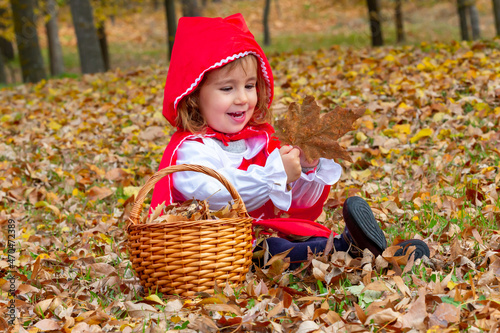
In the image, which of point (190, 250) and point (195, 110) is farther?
point (195, 110)

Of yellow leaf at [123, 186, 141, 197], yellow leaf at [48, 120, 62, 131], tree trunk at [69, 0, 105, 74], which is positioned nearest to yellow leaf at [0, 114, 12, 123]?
yellow leaf at [48, 120, 62, 131]

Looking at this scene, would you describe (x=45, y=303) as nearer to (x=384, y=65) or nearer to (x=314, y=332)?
(x=314, y=332)

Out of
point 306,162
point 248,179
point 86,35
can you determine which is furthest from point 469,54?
point 86,35

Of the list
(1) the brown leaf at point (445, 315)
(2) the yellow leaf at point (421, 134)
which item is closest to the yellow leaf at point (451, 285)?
(1) the brown leaf at point (445, 315)

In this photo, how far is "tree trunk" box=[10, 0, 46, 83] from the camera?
9242 millimetres

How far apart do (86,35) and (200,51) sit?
23.7ft

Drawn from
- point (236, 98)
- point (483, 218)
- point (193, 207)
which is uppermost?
point (236, 98)

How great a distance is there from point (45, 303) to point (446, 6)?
2637 centimetres

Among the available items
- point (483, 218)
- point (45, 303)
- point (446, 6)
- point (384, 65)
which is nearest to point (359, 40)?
point (384, 65)

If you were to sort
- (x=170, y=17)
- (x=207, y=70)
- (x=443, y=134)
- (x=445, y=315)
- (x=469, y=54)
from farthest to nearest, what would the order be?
→ (x=170, y=17) < (x=469, y=54) < (x=443, y=134) < (x=207, y=70) < (x=445, y=315)

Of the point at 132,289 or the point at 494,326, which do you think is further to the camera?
the point at 132,289

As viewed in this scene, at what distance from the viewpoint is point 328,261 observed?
2.40 meters

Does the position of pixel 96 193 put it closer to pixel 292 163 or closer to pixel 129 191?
pixel 129 191

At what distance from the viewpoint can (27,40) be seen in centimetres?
945
